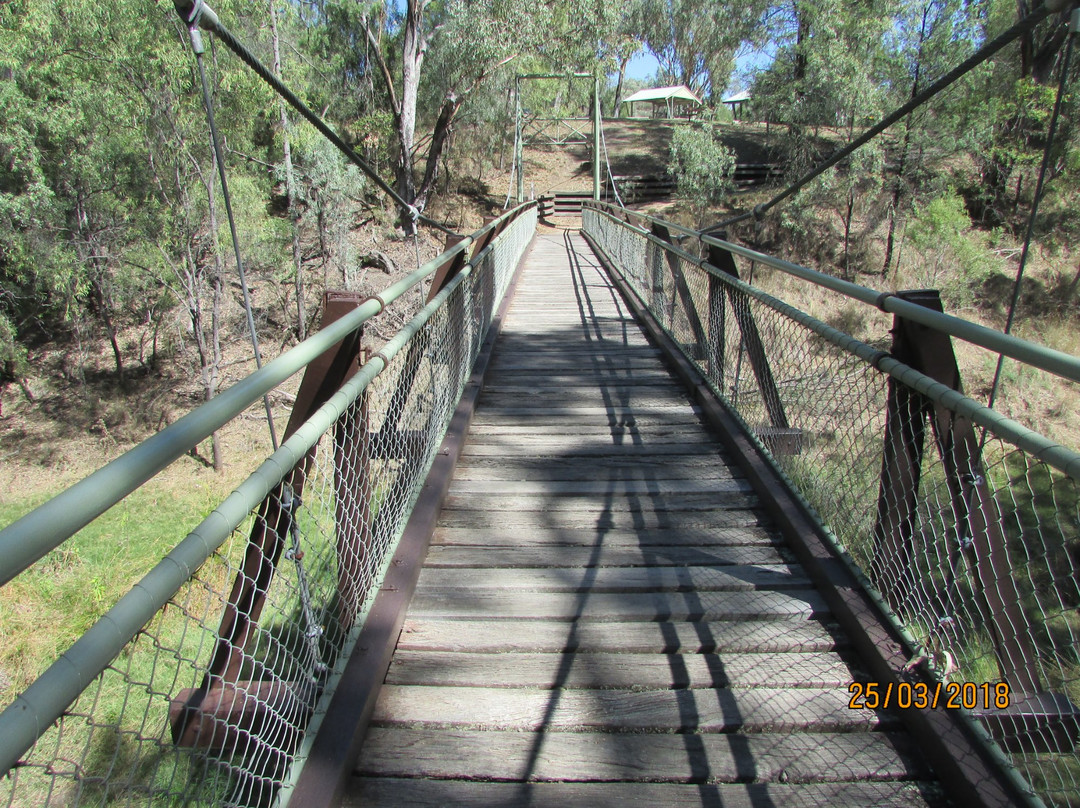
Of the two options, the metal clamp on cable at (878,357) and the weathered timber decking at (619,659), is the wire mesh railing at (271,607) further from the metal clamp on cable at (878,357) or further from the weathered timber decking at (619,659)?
the metal clamp on cable at (878,357)

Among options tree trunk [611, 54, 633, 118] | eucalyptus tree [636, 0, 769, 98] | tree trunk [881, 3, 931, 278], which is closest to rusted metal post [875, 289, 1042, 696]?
tree trunk [881, 3, 931, 278]

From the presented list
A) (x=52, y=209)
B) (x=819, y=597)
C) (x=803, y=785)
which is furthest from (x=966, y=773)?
(x=52, y=209)

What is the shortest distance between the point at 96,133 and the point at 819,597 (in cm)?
1917

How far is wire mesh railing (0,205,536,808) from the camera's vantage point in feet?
2.83

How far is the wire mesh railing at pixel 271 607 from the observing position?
863 mm

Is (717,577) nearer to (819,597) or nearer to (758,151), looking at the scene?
(819,597)

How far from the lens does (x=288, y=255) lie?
69.6 ft

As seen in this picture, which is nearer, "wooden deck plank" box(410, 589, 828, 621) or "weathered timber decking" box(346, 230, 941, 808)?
"weathered timber decking" box(346, 230, 941, 808)

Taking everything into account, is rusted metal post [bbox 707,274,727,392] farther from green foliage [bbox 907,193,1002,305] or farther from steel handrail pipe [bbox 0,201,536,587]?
green foliage [bbox 907,193,1002,305]

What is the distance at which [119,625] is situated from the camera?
87cm

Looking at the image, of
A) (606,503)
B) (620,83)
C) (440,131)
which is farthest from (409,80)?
(620,83)

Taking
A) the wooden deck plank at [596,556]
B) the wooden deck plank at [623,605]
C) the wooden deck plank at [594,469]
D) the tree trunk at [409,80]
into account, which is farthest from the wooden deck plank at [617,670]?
the tree trunk at [409,80]

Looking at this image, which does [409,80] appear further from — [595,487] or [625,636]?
[625,636]

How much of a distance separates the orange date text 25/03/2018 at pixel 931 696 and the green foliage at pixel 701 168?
70.3ft
